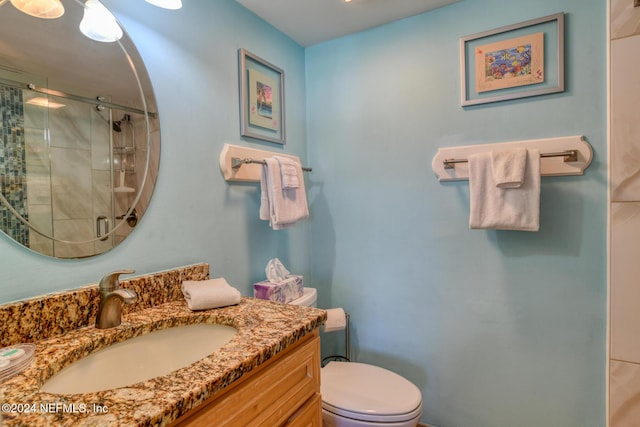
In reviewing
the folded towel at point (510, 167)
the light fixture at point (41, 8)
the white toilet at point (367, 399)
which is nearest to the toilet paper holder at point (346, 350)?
the white toilet at point (367, 399)

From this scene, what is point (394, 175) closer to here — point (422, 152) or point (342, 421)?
point (422, 152)

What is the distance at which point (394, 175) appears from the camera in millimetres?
1737

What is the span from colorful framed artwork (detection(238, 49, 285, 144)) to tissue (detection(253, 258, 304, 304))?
0.64 meters

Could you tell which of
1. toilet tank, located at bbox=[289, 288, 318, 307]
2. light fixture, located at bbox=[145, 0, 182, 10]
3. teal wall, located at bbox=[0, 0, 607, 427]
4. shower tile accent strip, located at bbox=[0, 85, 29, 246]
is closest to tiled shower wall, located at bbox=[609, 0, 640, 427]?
teal wall, located at bbox=[0, 0, 607, 427]

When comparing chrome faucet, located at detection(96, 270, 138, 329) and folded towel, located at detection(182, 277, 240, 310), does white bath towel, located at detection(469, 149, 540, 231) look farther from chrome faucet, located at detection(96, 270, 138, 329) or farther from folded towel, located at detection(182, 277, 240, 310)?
chrome faucet, located at detection(96, 270, 138, 329)

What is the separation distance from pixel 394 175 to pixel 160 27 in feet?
3.93

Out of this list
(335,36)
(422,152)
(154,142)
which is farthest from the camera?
(335,36)

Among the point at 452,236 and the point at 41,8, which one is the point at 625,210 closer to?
the point at 452,236

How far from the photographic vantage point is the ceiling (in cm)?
155

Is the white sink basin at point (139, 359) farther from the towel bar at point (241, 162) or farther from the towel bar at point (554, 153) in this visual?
the towel bar at point (554, 153)

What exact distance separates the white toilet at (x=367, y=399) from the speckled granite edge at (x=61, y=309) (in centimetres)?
63

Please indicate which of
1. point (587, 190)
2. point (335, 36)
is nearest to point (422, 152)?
point (587, 190)

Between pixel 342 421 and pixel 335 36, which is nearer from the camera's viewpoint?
pixel 342 421

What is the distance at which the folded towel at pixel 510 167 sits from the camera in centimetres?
133
